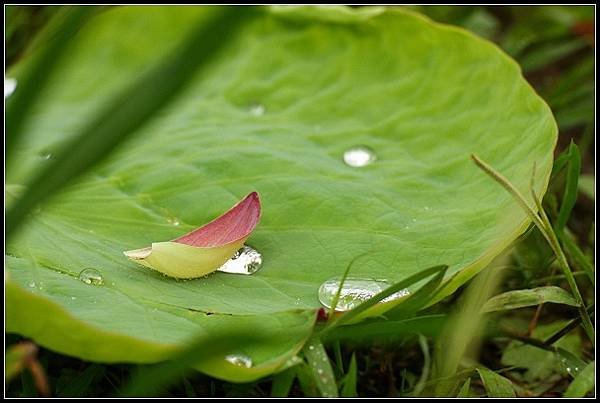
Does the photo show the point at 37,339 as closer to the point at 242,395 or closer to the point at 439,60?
the point at 242,395

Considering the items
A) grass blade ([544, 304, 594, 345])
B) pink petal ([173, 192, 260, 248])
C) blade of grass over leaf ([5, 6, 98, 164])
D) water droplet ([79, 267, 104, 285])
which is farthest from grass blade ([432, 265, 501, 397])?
blade of grass over leaf ([5, 6, 98, 164])

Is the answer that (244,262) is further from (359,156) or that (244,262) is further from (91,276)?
(359,156)

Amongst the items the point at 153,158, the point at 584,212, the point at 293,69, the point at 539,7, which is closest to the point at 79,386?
the point at 153,158

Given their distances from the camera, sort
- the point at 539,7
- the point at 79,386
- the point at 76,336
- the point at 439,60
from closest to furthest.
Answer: the point at 76,336
the point at 79,386
the point at 439,60
the point at 539,7

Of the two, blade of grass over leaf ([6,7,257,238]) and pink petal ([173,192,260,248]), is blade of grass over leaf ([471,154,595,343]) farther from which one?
blade of grass over leaf ([6,7,257,238])

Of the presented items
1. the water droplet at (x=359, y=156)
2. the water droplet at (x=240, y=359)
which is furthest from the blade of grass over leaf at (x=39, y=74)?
the water droplet at (x=359, y=156)

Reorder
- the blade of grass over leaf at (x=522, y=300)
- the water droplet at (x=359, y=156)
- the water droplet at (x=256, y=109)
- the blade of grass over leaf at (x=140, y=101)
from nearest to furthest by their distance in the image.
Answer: the blade of grass over leaf at (x=140, y=101) → the blade of grass over leaf at (x=522, y=300) → the water droplet at (x=359, y=156) → the water droplet at (x=256, y=109)

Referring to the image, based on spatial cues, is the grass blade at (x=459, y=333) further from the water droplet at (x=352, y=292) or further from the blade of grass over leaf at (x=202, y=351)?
the blade of grass over leaf at (x=202, y=351)
